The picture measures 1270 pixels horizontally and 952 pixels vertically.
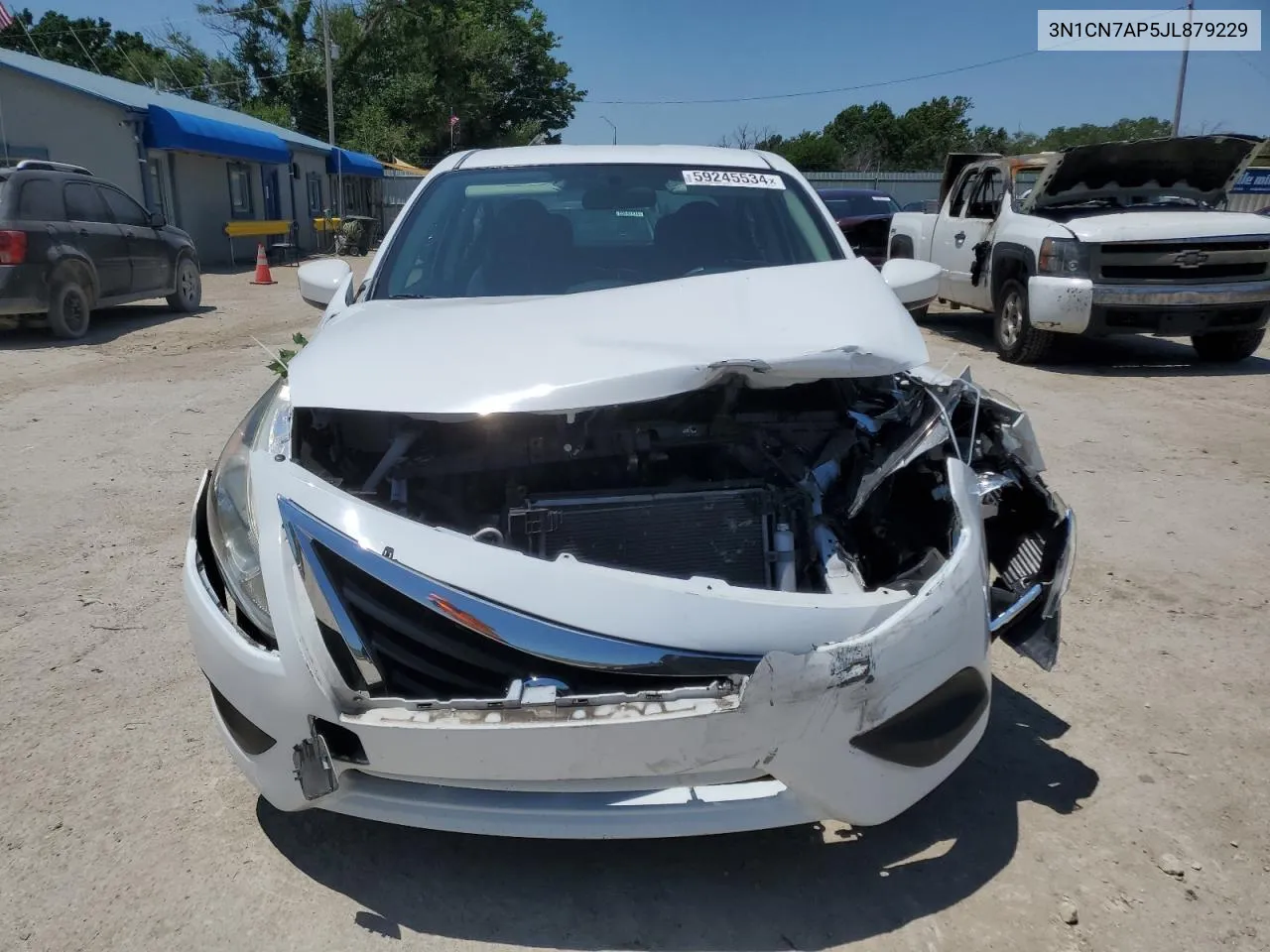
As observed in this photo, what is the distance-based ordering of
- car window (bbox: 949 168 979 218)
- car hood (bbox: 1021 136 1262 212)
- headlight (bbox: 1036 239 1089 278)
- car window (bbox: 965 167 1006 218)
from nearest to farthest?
headlight (bbox: 1036 239 1089 278), car hood (bbox: 1021 136 1262 212), car window (bbox: 965 167 1006 218), car window (bbox: 949 168 979 218)

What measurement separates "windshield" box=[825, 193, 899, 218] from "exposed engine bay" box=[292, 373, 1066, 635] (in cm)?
1334

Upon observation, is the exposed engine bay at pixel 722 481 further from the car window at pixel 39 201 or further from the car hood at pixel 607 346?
the car window at pixel 39 201

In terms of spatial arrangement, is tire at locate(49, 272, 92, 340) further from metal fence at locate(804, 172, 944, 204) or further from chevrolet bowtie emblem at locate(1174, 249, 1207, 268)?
metal fence at locate(804, 172, 944, 204)

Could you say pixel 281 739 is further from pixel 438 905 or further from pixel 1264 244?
pixel 1264 244

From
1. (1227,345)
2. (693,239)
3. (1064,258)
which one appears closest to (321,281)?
(693,239)

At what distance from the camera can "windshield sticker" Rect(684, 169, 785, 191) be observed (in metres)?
3.85

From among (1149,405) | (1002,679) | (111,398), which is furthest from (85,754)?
(1149,405)

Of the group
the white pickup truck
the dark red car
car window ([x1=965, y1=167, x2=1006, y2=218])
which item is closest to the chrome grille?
the white pickup truck

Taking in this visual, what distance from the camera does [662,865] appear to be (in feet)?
7.59

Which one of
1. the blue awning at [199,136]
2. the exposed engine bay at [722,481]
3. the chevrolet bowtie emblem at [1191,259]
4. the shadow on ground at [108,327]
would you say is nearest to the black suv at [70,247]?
the shadow on ground at [108,327]

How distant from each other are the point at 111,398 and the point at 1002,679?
682cm

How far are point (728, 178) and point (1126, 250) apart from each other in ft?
19.5

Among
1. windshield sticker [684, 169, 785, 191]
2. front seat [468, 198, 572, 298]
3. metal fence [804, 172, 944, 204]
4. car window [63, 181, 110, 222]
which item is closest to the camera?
front seat [468, 198, 572, 298]

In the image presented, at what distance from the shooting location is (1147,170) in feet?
29.5
